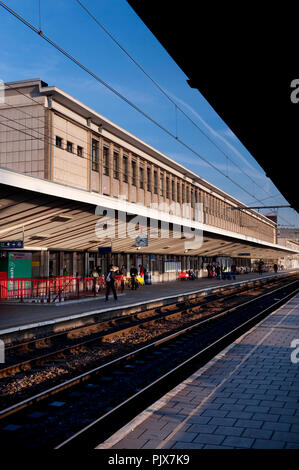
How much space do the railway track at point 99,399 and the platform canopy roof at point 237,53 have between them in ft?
13.2

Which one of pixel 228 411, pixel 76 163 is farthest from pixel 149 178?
pixel 228 411

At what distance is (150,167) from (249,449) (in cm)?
3790

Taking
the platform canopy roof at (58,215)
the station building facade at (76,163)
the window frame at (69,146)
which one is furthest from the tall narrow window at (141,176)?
the platform canopy roof at (58,215)

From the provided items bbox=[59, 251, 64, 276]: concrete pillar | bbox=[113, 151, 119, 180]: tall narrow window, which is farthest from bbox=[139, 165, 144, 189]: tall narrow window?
bbox=[59, 251, 64, 276]: concrete pillar

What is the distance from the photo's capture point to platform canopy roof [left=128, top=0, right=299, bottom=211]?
111 inches

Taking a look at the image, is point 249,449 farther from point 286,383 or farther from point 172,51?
point 172,51

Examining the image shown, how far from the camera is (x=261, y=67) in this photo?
3578mm

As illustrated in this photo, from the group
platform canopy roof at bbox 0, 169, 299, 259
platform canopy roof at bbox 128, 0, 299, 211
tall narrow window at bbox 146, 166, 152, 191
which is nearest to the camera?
platform canopy roof at bbox 128, 0, 299, 211

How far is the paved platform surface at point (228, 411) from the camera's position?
4.54 m

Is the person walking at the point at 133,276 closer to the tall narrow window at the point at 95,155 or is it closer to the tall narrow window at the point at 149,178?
the tall narrow window at the point at 95,155

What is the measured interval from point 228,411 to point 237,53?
422cm

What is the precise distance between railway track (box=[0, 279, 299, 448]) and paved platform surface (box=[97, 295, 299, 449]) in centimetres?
55

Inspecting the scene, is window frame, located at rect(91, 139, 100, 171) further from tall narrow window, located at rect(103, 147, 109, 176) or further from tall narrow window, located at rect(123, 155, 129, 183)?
tall narrow window, located at rect(123, 155, 129, 183)

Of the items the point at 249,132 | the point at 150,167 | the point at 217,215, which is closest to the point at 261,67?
the point at 249,132
